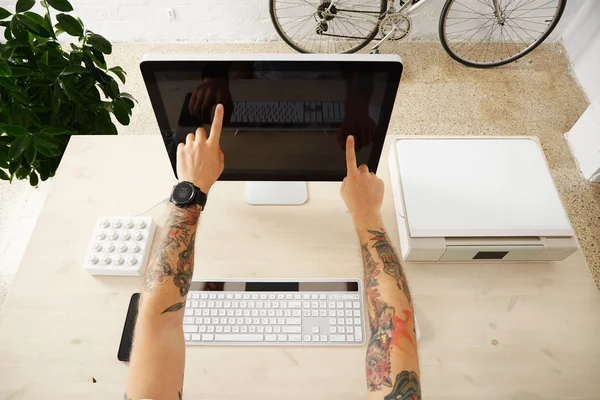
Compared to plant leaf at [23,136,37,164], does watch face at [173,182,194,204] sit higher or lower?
lower

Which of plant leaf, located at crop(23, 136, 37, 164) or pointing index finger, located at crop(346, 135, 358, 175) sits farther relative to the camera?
plant leaf, located at crop(23, 136, 37, 164)

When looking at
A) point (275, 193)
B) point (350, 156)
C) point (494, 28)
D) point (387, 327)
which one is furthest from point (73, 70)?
point (494, 28)

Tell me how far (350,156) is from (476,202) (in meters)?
0.39

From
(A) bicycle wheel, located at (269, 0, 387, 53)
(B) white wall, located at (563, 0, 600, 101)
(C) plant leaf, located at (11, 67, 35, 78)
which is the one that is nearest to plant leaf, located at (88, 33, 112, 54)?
(C) plant leaf, located at (11, 67, 35, 78)

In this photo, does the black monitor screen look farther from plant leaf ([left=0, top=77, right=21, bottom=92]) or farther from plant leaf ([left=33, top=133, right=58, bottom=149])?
plant leaf ([left=0, top=77, right=21, bottom=92])

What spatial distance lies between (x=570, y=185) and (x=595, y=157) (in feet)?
0.63

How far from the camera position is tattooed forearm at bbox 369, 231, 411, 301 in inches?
38.9

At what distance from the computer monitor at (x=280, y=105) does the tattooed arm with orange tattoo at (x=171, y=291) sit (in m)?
0.05

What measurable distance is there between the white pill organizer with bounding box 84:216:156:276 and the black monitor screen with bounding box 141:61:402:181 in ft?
0.77

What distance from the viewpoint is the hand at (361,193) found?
1.09 meters

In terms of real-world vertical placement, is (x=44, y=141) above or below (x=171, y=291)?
above

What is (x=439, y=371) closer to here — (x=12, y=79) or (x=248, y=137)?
(x=248, y=137)

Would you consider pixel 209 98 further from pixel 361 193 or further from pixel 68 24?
pixel 68 24

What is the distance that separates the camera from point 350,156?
3.62 ft
